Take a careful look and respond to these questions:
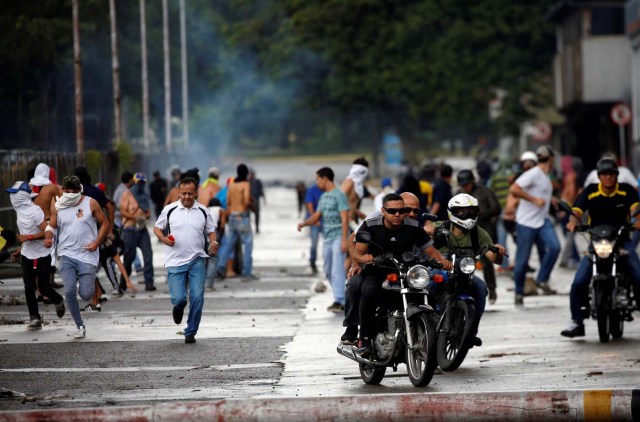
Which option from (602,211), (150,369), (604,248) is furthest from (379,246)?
(602,211)

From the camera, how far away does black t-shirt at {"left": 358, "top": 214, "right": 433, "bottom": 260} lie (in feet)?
37.8

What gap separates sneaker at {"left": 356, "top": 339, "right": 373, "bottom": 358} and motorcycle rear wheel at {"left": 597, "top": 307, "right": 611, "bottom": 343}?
→ 3.23 meters

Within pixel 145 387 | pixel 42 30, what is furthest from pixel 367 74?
pixel 145 387

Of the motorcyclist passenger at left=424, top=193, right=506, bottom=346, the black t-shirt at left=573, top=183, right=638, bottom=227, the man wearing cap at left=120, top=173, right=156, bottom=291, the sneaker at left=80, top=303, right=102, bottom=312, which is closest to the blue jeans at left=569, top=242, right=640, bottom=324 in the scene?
the black t-shirt at left=573, top=183, right=638, bottom=227

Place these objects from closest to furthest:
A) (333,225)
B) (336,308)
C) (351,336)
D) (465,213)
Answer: (351,336)
(465,213)
(333,225)
(336,308)

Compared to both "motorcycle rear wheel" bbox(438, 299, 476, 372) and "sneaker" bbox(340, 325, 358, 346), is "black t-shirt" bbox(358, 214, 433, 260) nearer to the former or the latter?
"sneaker" bbox(340, 325, 358, 346)

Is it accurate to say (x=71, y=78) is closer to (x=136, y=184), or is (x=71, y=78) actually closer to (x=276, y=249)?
(x=276, y=249)

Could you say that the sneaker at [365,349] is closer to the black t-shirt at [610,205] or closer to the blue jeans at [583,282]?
the blue jeans at [583,282]

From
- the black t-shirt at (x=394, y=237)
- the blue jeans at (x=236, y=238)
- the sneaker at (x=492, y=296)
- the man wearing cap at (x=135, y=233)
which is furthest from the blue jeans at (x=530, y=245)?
the black t-shirt at (x=394, y=237)

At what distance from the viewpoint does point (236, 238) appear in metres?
22.4

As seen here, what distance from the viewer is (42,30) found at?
47438 mm

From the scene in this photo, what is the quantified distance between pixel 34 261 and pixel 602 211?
585 centimetres

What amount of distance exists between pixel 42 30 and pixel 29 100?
3997 millimetres

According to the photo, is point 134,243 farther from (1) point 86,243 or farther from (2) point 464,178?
(1) point 86,243
